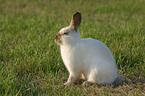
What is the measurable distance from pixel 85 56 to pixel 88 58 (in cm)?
5

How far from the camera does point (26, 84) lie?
3000mm

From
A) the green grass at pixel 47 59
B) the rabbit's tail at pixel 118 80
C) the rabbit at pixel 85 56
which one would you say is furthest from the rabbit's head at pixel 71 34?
the rabbit's tail at pixel 118 80

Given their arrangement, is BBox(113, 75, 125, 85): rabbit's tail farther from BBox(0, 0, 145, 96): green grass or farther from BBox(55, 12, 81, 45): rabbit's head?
BBox(55, 12, 81, 45): rabbit's head

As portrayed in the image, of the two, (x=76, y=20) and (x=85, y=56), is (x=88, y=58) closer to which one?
(x=85, y=56)

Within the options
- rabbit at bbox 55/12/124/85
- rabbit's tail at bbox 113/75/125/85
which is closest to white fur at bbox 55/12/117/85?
rabbit at bbox 55/12/124/85

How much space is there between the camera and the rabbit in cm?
277

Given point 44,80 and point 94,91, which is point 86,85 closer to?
point 94,91

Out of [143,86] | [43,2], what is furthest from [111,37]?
[43,2]

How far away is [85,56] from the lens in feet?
9.23

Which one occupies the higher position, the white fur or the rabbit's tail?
the white fur

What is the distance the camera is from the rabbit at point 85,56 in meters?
2.77

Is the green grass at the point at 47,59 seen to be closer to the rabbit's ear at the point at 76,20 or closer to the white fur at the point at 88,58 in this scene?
the white fur at the point at 88,58

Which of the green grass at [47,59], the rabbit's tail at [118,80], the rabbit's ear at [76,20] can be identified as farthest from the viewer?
the rabbit's tail at [118,80]

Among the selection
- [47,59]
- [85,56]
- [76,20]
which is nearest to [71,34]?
[76,20]
